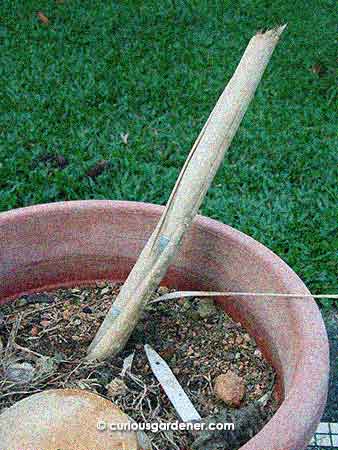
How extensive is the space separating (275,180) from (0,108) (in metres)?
1.21

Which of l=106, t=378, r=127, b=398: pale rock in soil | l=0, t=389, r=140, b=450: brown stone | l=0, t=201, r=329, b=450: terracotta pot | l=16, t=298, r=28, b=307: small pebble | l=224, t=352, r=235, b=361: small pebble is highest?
l=0, t=201, r=329, b=450: terracotta pot

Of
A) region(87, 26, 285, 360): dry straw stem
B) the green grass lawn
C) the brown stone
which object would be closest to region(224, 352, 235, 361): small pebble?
region(87, 26, 285, 360): dry straw stem

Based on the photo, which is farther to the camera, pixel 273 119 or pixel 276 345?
pixel 273 119

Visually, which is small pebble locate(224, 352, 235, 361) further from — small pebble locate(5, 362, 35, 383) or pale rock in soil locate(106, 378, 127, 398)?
small pebble locate(5, 362, 35, 383)

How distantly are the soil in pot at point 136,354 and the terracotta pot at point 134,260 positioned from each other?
0.04 metres

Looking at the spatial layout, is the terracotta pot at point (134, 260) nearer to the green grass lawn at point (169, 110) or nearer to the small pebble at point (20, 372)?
the small pebble at point (20, 372)

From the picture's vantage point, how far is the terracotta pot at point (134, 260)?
4.04 ft

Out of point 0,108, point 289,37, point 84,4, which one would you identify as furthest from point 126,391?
point 84,4

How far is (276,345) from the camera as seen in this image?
1.24 meters

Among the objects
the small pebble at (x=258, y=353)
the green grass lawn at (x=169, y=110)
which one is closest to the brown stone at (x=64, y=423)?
the small pebble at (x=258, y=353)

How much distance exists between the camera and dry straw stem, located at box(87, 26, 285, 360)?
1.18 m

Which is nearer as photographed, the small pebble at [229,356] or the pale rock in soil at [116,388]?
the pale rock in soil at [116,388]

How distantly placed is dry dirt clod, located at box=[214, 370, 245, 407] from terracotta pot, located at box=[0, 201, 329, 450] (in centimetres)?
8

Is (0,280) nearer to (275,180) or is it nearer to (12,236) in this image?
(12,236)
